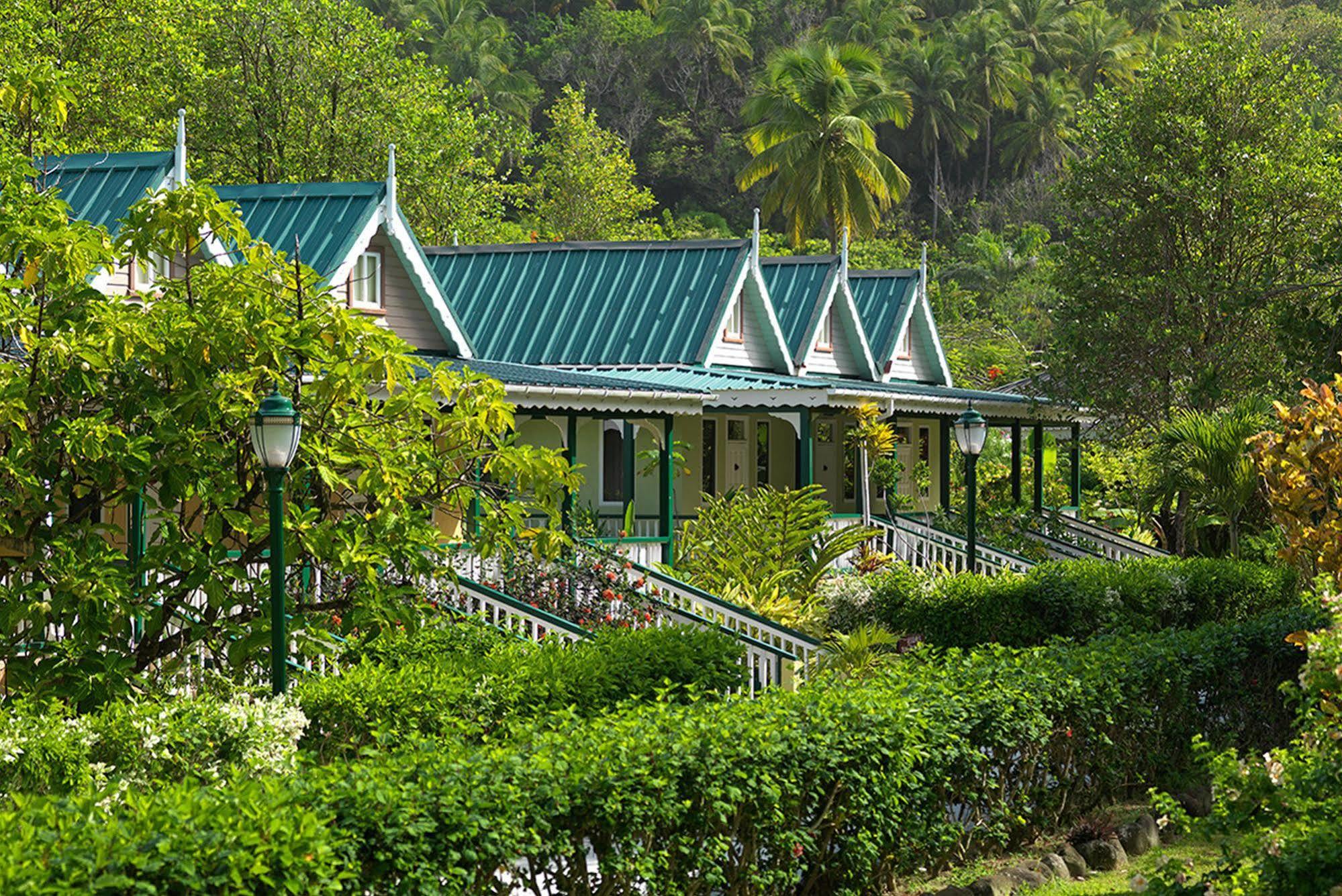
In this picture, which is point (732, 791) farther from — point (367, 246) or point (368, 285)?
point (368, 285)

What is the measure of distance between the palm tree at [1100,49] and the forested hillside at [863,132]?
0.52ft

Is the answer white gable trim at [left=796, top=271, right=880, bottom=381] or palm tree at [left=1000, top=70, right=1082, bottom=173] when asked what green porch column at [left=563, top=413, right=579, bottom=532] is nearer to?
white gable trim at [left=796, top=271, right=880, bottom=381]

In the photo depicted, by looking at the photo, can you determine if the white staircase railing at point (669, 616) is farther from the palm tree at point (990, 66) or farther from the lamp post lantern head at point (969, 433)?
the palm tree at point (990, 66)

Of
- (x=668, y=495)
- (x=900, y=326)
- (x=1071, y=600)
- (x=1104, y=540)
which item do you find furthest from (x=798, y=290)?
(x=1071, y=600)

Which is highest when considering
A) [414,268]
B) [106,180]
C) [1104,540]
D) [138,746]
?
[106,180]

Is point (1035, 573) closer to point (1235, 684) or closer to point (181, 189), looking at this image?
point (1235, 684)

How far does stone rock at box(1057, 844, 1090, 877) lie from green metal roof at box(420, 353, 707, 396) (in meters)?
10.4

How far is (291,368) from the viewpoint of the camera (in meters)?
10.8

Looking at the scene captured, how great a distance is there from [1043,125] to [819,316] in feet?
161

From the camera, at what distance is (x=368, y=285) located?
75.3 feet

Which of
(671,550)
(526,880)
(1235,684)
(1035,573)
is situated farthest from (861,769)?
(671,550)

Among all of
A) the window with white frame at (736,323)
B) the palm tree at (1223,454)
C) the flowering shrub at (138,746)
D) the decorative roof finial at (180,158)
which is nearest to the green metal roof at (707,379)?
the window with white frame at (736,323)

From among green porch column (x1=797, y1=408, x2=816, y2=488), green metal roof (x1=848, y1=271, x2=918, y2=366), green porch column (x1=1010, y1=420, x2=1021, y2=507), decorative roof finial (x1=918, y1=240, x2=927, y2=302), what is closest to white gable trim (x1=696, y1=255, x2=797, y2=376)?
green porch column (x1=797, y1=408, x2=816, y2=488)

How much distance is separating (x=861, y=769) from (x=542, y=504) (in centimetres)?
352
